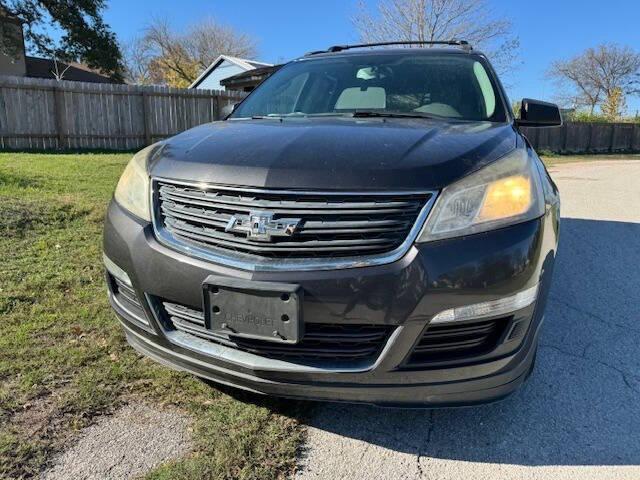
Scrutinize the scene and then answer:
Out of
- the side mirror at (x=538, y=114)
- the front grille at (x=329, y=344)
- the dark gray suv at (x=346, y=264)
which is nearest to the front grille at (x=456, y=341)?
the dark gray suv at (x=346, y=264)

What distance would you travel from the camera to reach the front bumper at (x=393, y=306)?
1.74 meters

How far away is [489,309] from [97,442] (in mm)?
1681

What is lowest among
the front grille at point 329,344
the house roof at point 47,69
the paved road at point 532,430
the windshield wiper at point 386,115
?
the paved road at point 532,430

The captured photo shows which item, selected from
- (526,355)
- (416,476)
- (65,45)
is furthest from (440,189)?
(65,45)

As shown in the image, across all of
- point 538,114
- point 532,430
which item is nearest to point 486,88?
point 538,114

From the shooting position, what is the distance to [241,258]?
1861mm

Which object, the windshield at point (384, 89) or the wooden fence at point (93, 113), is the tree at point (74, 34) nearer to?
the wooden fence at point (93, 113)

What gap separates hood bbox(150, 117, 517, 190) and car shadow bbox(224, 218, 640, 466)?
1.14 m

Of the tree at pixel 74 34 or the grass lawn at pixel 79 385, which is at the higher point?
the tree at pixel 74 34

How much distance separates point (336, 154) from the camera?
6.40 feet

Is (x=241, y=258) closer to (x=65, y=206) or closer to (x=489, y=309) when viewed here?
(x=489, y=309)

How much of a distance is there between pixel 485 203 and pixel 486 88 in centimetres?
153

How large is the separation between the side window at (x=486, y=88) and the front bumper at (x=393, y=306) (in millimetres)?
1051

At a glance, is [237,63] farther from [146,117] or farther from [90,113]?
[90,113]
